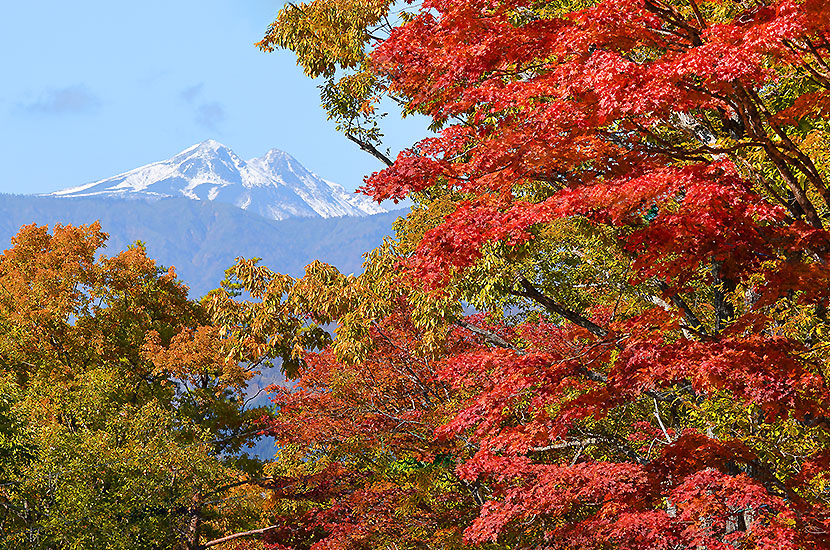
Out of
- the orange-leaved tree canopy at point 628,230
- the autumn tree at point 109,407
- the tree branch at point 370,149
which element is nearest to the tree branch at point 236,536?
the autumn tree at point 109,407

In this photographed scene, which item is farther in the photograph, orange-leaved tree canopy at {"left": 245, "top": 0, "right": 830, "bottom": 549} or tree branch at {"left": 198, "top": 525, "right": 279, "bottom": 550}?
tree branch at {"left": 198, "top": 525, "right": 279, "bottom": 550}

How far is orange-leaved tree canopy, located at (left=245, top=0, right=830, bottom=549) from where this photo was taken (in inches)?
217

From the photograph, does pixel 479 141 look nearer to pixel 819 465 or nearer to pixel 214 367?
pixel 819 465

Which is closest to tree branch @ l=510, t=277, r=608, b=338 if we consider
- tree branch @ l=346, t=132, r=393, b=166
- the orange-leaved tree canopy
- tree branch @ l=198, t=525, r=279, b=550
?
the orange-leaved tree canopy

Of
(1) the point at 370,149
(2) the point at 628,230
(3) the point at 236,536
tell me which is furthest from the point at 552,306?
(3) the point at 236,536

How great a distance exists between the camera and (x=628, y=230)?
8.18 meters

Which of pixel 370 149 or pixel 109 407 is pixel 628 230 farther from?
pixel 109 407

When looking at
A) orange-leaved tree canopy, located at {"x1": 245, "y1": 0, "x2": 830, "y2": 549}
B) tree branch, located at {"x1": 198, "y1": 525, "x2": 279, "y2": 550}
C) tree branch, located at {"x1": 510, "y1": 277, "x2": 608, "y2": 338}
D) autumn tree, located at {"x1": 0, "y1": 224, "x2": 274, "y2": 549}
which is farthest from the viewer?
tree branch, located at {"x1": 198, "y1": 525, "x2": 279, "y2": 550}

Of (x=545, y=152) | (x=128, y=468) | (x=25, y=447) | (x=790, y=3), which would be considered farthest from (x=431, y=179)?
(x=25, y=447)

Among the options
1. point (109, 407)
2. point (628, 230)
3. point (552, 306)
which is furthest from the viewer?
point (109, 407)

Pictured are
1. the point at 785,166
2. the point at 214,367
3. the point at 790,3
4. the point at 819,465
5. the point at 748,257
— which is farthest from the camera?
the point at 214,367

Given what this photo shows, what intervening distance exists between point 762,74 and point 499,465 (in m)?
6.01

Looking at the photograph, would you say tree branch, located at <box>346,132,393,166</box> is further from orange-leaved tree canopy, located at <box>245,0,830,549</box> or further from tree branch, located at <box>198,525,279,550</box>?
tree branch, located at <box>198,525,279,550</box>

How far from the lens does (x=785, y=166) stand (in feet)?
18.3
